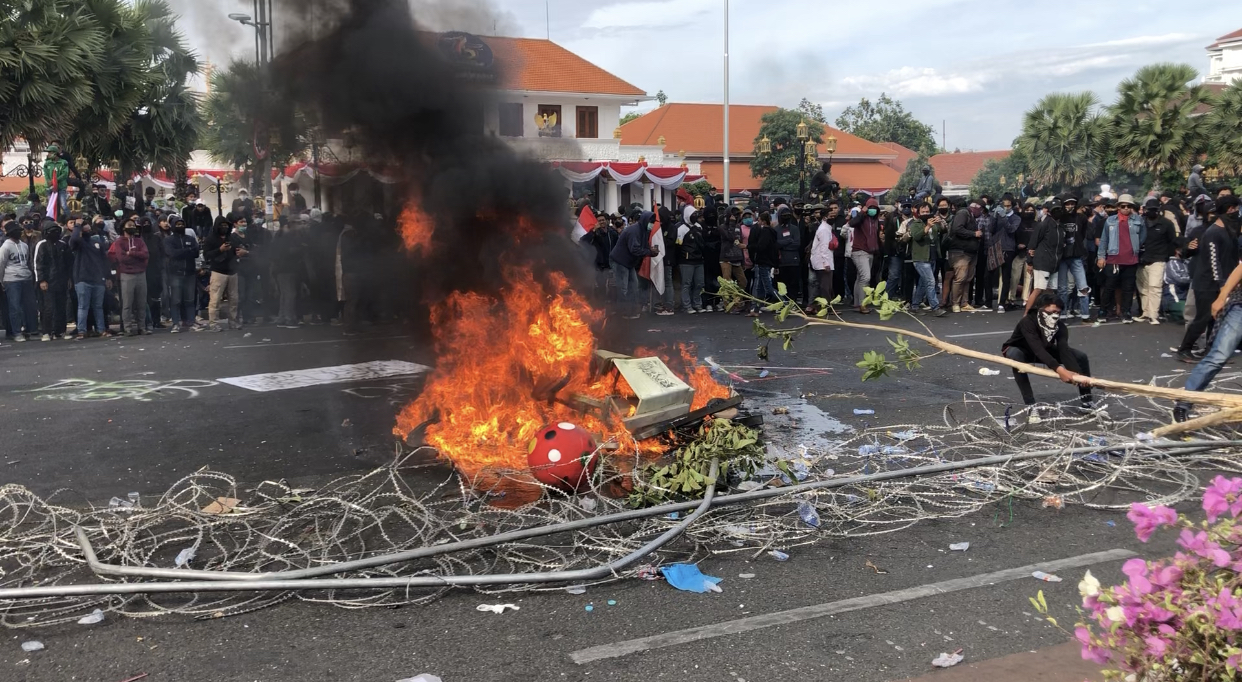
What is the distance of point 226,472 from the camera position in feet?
21.0

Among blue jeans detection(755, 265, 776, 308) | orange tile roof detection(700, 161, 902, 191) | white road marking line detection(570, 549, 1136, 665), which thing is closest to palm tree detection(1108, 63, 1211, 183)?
blue jeans detection(755, 265, 776, 308)

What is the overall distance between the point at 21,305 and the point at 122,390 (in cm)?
533

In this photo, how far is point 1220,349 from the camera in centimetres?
723

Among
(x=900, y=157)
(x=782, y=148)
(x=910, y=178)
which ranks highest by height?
(x=900, y=157)

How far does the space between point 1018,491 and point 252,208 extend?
12.9 m

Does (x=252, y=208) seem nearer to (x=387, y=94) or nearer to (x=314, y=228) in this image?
(x=314, y=228)

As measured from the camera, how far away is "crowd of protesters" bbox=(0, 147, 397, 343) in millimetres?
13070

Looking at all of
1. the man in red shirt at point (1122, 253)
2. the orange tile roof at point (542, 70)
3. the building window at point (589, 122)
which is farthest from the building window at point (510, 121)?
the building window at point (589, 122)

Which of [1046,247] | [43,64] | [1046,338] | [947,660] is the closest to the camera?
[947,660]

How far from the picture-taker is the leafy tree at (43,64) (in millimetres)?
14648

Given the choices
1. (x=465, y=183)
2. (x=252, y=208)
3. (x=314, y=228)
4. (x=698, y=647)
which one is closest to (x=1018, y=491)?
(x=698, y=647)

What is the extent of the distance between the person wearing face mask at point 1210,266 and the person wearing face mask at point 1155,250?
2938 mm

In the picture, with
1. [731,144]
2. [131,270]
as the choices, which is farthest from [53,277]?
[731,144]

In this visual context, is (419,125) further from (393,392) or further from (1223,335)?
(1223,335)
